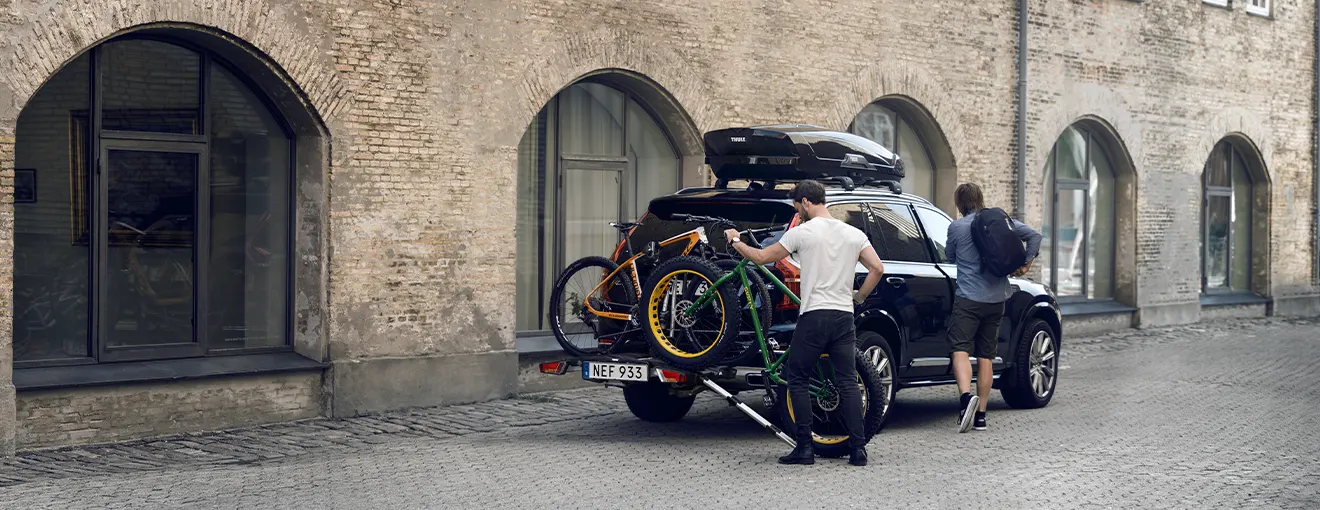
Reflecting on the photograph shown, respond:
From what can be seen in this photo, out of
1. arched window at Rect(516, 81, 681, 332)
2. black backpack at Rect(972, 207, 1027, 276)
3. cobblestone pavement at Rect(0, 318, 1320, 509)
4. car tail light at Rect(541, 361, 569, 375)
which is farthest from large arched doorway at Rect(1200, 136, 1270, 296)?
car tail light at Rect(541, 361, 569, 375)

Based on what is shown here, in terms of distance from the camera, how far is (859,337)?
10.4m

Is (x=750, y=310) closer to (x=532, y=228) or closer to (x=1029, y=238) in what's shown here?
(x=1029, y=238)

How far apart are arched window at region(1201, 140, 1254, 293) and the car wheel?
14.2 m

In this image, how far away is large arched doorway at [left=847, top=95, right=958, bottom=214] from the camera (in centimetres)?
1761

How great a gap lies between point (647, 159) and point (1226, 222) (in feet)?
41.4

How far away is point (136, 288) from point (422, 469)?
132 inches

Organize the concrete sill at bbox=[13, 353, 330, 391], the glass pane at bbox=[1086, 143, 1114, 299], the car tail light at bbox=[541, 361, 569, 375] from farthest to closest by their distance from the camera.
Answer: the glass pane at bbox=[1086, 143, 1114, 299] < the concrete sill at bbox=[13, 353, 330, 391] < the car tail light at bbox=[541, 361, 569, 375]

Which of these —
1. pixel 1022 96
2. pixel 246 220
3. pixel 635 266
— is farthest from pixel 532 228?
pixel 1022 96

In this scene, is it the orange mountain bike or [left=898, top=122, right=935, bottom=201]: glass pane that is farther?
[left=898, top=122, right=935, bottom=201]: glass pane

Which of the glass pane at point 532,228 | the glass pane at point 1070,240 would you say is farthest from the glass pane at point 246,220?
the glass pane at point 1070,240

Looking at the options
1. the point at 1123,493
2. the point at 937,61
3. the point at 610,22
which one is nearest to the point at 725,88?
the point at 610,22

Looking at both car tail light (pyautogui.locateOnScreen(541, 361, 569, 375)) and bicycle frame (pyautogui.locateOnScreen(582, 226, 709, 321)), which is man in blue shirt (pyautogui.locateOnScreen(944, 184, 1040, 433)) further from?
car tail light (pyautogui.locateOnScreen(541, 361, 569, 375))

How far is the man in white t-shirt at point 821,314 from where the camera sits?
9164 millimetres

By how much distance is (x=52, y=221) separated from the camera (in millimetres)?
10711
